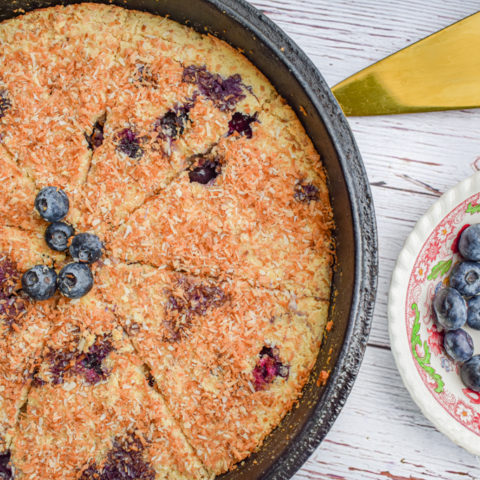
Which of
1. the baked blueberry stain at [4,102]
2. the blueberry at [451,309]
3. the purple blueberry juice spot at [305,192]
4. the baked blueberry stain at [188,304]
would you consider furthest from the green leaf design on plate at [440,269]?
the baked blueberry stain at [4,102]

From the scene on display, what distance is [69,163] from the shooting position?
218 cm

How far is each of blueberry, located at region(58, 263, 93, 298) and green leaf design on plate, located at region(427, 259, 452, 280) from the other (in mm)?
1728

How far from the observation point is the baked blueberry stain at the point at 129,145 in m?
2.17

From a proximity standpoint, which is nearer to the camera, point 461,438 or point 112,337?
point 112,337

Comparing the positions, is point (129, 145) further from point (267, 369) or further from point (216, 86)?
point (267, 369)

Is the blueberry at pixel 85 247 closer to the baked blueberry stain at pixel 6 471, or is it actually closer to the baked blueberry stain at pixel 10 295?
the baked blueberry stain at pixel 10 295

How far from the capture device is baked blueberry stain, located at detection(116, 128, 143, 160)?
7.13 feet

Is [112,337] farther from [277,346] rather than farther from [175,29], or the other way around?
[175,29]

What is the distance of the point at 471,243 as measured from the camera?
7.94 ft

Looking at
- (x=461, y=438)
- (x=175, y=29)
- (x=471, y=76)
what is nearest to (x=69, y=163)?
(x=175, y=29)

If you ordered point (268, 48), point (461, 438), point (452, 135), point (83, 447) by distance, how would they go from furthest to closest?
point (452, 135) < point (461, 438) < point (83, 447) < point (268, 48)

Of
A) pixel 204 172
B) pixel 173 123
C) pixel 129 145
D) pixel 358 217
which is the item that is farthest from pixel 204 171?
pixel 358 217

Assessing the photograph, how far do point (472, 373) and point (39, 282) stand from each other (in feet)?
7.13

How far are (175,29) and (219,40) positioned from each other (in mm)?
223
